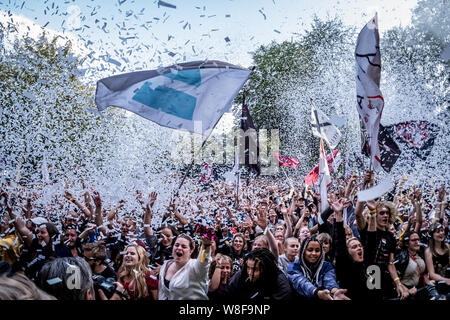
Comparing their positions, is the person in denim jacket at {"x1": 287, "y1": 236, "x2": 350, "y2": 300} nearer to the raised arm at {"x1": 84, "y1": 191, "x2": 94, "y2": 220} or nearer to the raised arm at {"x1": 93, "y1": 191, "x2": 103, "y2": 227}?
the raised arm at {"x1": 93, "y1": 191, "x2": 103, "y2": 227}

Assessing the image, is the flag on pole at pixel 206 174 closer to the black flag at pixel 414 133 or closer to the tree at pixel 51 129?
the tree at pixel 51 129

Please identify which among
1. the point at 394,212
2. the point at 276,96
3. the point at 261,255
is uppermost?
the point at 276,96

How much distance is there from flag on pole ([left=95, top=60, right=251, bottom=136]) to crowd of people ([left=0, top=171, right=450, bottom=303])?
1.31 metres

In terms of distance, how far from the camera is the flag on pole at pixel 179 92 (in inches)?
211

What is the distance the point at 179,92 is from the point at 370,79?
2582mm

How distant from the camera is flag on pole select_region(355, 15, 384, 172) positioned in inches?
197

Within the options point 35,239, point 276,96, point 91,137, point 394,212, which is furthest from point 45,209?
point 276,96

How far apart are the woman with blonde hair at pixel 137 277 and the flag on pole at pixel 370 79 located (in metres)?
3.03

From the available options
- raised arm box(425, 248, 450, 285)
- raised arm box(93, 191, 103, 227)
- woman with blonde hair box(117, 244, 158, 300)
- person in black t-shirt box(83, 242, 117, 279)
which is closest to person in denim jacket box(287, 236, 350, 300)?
woman with blonde hair box(117, 244, 158, 300)

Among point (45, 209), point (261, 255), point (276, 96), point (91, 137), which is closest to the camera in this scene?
point (261, 255)

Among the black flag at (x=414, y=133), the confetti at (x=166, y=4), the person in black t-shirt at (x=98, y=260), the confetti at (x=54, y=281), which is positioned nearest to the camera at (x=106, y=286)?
the person in black t-shirt at (x=98, y=260)

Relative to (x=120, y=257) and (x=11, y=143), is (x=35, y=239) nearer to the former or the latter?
(x=120, y=257)

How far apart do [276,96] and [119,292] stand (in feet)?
95.1

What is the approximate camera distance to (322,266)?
3.92 meters
